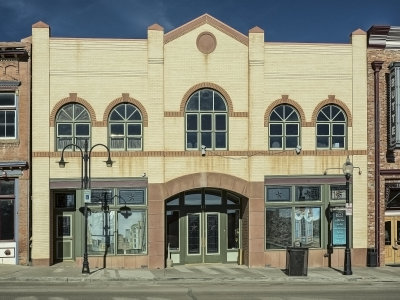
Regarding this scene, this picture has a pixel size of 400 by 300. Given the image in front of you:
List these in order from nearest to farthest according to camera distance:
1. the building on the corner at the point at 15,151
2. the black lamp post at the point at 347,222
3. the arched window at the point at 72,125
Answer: the black lamp post at the point at 347,222
the building on the corner at the point at 15,151
the arched window at the point at 72,125

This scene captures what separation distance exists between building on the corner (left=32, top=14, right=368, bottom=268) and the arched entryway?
9 cm

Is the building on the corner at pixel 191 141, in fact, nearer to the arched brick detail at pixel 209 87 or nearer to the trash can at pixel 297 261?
the arched brick detail at pixel 209 87

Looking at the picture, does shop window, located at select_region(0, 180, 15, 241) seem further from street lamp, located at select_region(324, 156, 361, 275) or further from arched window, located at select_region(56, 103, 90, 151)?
street lamp, located at select_region(324, 156, 361, 275)

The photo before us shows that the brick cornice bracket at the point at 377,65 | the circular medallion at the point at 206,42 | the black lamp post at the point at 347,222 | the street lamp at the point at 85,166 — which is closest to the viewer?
the street lamp at the point at 85,166

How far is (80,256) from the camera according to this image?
23828 mm

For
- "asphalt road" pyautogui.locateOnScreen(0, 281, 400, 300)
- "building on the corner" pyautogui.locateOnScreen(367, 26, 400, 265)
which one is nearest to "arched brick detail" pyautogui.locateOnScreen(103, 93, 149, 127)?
"asphalt road" pyautogui.locateOnScreen(0, 281, 400, 300)

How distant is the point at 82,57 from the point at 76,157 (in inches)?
162

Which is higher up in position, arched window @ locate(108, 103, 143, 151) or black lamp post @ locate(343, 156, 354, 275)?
arched window @ locate(108, 103, 143, 151)

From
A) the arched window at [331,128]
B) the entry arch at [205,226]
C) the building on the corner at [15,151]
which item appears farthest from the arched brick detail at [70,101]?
the arched window at [331,128]

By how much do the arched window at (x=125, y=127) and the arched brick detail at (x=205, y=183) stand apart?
2123mm

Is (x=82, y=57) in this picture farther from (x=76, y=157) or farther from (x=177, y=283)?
(x=177, y=283)

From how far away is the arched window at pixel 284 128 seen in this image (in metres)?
24.7

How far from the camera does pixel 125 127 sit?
2419 cm

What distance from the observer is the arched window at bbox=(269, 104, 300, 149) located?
24703mm
